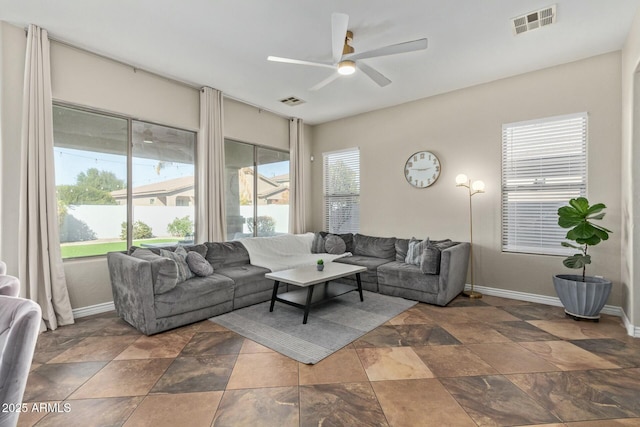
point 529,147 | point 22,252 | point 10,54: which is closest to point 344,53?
point 529,147

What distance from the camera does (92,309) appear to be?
3.68 m

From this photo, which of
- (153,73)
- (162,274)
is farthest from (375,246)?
(153,73)

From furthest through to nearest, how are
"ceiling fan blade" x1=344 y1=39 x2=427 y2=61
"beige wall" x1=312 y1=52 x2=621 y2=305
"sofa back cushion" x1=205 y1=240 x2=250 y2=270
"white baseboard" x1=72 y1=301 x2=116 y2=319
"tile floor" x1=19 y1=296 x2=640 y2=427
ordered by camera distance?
1. "sofa back cushion" x1=205 y1=240 x2=250 y2=270
2. "beige wall" x1=312 y1=52 x2=621 y2=305
3. "white baseboard" x1=72 y1=301 x2=116 y2=319
4. "ceiling fan blade" x1=344 y1=39 x2=427 y2=61
5. "tile floor" x1=19 y1=296 x2=640 y2=427

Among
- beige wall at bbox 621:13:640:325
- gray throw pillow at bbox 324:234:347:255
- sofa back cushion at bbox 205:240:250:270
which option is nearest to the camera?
beige wall at bbox 621:13:640:325

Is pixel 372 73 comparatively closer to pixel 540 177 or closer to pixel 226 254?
pixel 540 177

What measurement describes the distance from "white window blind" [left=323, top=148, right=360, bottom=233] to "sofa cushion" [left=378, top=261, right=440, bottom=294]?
1.65 metres

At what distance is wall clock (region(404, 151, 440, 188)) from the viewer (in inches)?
198

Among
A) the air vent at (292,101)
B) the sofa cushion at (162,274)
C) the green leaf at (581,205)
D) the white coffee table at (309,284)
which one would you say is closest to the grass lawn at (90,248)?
the sofa cushion at (162,274)

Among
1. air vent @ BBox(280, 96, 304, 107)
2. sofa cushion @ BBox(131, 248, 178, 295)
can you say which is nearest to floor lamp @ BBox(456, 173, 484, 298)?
air vent @ BBox(280, 96, 304, 107)

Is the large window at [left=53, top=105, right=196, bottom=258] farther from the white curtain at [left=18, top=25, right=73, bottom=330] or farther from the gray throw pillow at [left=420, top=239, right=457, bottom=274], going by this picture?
the gray throw pillow at [left=420, top=239, right=457, bottom=274]

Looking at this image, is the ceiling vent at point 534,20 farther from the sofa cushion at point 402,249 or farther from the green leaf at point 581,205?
the sofa cushion at point 402,249

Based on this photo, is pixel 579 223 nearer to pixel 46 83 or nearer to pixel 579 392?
pixel 579 392

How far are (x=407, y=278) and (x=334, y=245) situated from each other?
66.6 inches

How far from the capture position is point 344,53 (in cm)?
316
